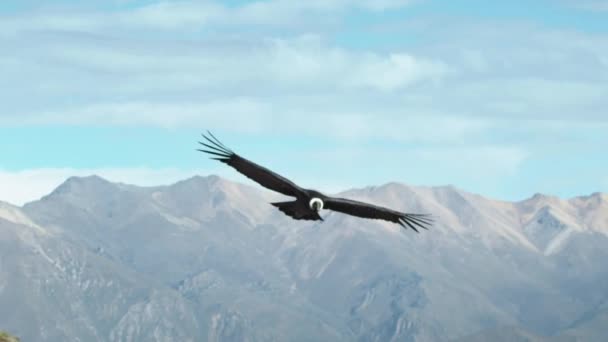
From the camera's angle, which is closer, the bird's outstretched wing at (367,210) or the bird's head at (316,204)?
the bird's head at (316,204)

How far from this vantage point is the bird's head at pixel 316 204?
5098 cm

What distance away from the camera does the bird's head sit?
51.0m

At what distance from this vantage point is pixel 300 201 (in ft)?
172

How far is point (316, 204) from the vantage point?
5109 centimetres

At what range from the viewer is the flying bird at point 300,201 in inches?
2031

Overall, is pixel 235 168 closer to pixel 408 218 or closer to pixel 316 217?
pixel 316 217

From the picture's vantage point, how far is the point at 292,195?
53.3 metres

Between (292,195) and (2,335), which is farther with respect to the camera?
(2,335)

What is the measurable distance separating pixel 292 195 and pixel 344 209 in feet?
10.8

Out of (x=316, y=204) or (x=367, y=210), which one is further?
(x=367, y=210)

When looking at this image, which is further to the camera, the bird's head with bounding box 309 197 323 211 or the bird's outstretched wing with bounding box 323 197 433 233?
the bird's outstretched wing with bounding box 323 197 433 233

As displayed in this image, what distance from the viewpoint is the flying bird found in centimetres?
5159

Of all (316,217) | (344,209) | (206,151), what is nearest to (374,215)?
(344,209)

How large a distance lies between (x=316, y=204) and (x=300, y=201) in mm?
1550
